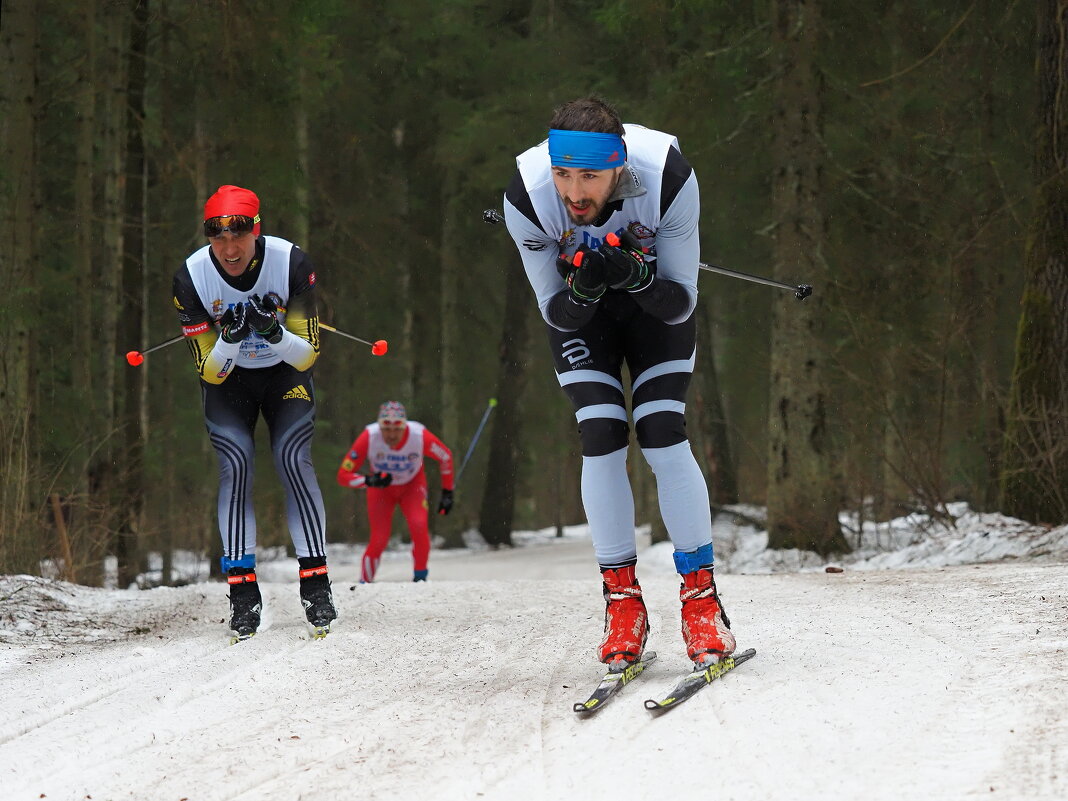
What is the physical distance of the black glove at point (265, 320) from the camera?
6.17 metres

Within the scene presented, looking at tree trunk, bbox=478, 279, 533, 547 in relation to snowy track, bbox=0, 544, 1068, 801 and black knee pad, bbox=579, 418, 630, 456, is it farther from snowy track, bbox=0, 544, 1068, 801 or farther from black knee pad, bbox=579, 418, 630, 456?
black knee pad, bbox=579, 418, 630, 456

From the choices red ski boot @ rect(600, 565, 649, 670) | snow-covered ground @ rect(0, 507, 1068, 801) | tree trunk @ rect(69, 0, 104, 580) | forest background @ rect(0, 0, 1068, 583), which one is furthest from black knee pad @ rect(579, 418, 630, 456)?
tree trunk @ rect(69, 0, 104, 580)

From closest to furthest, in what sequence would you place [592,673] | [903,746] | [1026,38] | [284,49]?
[903,746] → [592,673] → [1026,38] → [284,49]

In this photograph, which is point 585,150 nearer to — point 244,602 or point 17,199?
point 244,602

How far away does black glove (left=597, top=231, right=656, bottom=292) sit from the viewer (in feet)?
14.0

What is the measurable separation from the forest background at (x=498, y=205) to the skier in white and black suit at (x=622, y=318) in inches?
215

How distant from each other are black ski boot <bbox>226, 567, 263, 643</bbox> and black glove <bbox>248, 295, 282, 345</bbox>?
1.26 m

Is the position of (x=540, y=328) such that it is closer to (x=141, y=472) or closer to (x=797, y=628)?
(x=141, y=472)

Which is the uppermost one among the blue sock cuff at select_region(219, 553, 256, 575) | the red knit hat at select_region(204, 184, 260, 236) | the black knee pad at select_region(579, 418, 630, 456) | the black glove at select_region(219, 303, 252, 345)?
the red knit hat at select_region(204, 184, 260, 236)

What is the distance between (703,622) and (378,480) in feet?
29.4

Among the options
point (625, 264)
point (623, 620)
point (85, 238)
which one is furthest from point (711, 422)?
point (625, 264)

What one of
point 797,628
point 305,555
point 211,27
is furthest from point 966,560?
point 211,27

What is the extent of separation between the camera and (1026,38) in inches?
560

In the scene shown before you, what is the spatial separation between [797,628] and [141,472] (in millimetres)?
12760
